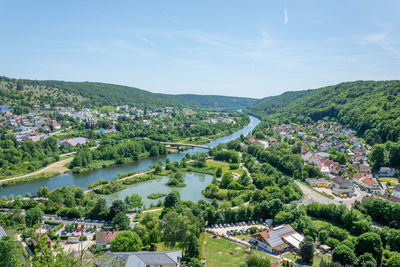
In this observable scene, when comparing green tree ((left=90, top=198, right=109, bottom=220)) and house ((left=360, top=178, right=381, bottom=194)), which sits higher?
house ((left=360, top=178, right=381, bottom=194))

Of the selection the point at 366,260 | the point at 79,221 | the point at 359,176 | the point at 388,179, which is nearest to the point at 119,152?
the point at 79,221

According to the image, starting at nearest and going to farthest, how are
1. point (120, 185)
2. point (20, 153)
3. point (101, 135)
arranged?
point (120, 185)
point (20, 153)
point (101, 135)

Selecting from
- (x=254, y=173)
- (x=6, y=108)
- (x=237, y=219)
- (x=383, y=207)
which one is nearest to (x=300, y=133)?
(x=254, y=173)

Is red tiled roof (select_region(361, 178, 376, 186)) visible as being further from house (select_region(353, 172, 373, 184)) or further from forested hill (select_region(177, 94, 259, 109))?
forested hill (select_region(177, 94, 259, 109))

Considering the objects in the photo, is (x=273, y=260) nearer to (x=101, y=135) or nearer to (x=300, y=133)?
(x=101, y=135)

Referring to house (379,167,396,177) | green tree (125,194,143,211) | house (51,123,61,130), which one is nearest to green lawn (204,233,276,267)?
green tree (125,194,143,211)

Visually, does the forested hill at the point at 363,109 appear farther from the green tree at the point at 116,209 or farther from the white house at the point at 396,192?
the green tree at the point at 116,209
